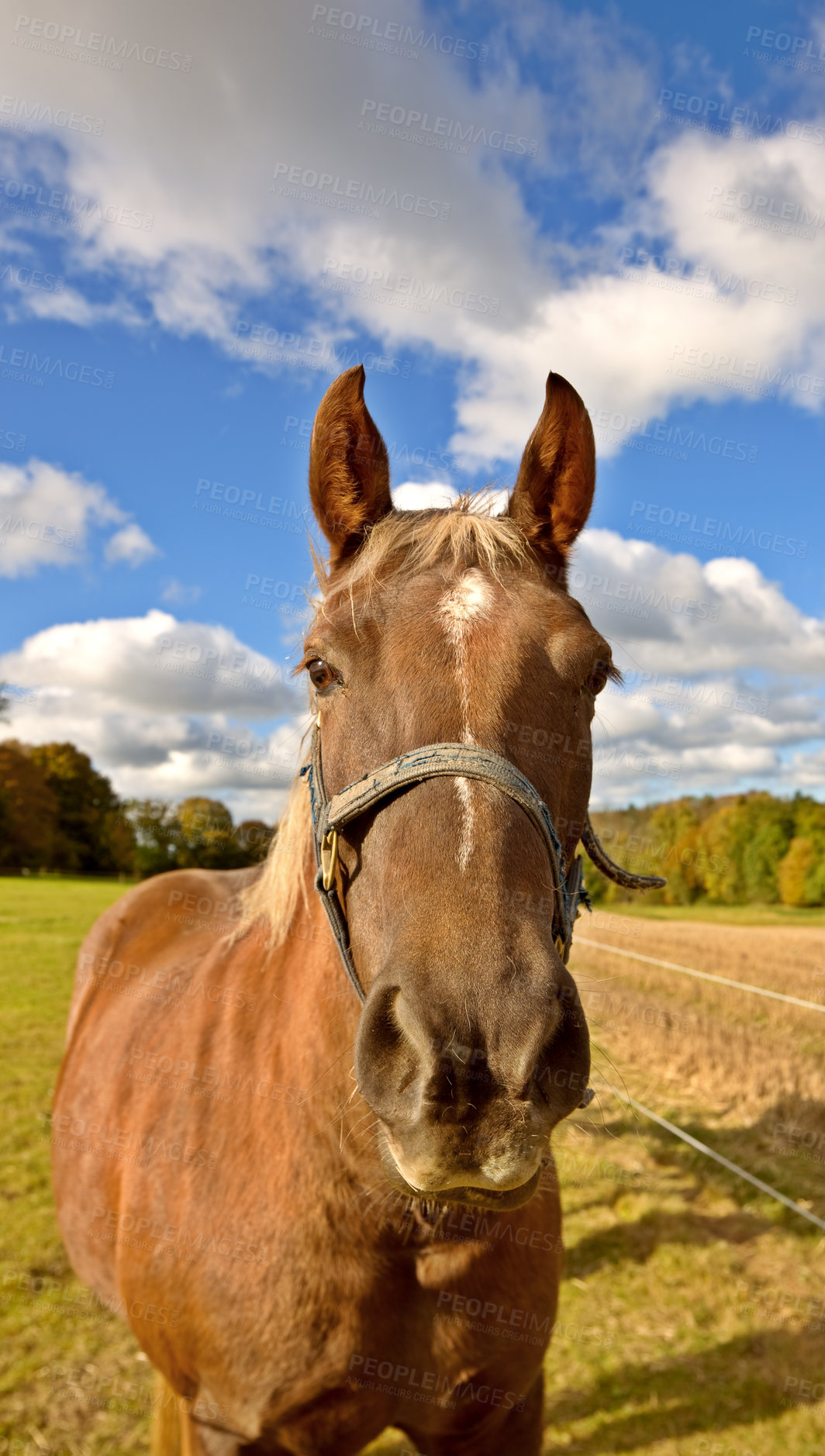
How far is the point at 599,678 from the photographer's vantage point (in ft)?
7.09

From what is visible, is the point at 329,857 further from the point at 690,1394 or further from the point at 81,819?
the point at 81,819

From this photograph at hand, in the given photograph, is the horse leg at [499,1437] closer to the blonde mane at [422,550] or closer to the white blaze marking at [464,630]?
the blonde mane at [422,550]

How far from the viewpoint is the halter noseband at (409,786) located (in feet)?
5.33

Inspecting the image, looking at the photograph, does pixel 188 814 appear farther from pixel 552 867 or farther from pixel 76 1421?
pixel 552 867

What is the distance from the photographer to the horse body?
2143 millimetres

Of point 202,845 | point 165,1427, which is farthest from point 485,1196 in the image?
point 202,845

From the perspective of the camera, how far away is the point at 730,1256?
530 cm

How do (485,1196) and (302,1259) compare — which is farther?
(302,1259)

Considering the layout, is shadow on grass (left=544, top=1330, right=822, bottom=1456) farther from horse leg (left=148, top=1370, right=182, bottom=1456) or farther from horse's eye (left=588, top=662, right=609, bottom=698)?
horse's eye (left=588, top=662, right=609, bottom=698)

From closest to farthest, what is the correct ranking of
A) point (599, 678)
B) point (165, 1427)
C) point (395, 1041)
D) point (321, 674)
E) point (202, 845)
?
point (395, 1041), point (321, 674), point (599, 678), point (165, 1427), point (202, 845)

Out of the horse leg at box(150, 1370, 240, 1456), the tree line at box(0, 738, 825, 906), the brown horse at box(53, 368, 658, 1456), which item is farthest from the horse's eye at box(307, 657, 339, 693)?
the tree line at box(0, 738, 825, 906)

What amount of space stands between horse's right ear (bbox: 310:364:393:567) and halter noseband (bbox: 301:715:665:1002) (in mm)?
637

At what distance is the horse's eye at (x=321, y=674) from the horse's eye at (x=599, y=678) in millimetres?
723

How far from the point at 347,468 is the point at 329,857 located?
1.21 m
